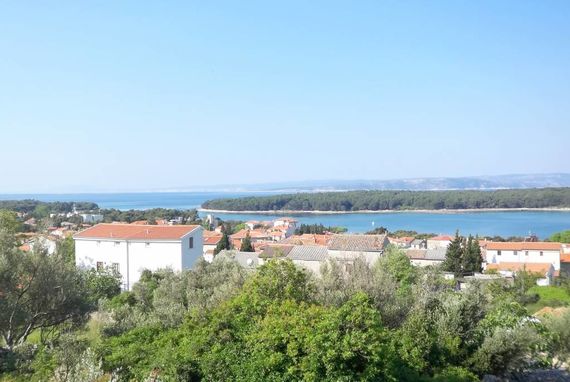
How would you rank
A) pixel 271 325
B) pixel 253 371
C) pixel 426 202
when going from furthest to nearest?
1. pixel 426 202
2. pixel 271 325
3. pixel 253 371

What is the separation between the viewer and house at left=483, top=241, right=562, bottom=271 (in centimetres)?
5322

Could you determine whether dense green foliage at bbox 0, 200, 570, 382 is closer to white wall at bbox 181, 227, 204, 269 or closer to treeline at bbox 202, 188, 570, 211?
white wall at bbox 181, 227, 204, 269

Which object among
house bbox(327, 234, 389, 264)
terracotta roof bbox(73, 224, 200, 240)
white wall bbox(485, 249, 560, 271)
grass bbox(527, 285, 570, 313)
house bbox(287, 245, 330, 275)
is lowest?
white wall bbox(485, 249, 560, 271)

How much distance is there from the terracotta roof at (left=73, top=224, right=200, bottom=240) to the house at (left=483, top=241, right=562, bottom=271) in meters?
37.1

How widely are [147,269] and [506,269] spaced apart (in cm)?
3335

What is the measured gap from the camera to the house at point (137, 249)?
29562 mm

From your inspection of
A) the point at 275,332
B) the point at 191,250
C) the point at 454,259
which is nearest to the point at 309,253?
the point at 191,250

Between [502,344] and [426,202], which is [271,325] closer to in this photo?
[502,344]

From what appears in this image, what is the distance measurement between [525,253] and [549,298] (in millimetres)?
24376

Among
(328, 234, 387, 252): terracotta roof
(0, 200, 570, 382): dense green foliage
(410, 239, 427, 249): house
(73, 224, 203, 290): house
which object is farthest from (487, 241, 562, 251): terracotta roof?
(0, 200, 570, 382): dense green foliage

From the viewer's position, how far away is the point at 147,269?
93.6 ft

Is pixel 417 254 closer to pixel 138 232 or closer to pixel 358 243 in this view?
pixel 358 243

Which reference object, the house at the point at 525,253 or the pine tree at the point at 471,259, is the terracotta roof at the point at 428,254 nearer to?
the pine tree at the point at 471,259

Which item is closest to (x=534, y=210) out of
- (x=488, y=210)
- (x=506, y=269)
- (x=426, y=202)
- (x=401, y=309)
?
(x=488, y=210)
